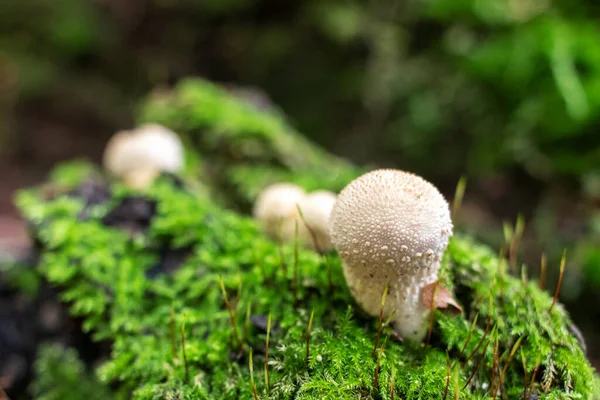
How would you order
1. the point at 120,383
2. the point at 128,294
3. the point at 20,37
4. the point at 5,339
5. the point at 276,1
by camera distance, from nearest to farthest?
the point at 120,383
the point at 128,294
the point at 5,339
the point at 276,1
the point at 20,37

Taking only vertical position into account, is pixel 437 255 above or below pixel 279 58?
below

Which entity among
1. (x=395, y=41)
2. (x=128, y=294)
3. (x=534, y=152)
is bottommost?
(x=128, y=294)

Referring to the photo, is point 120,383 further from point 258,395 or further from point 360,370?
point 360,370

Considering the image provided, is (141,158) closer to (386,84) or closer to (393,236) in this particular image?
(393,236)

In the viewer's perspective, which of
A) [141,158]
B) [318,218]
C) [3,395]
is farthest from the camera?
[141,158]

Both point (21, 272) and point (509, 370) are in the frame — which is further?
point (21, 272)

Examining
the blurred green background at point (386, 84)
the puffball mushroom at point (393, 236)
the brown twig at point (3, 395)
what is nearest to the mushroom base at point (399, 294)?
the puffball mushroom at point (393, 236)

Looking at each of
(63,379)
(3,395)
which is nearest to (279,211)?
(63,379)

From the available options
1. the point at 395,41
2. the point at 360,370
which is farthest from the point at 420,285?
the point at 395,41
